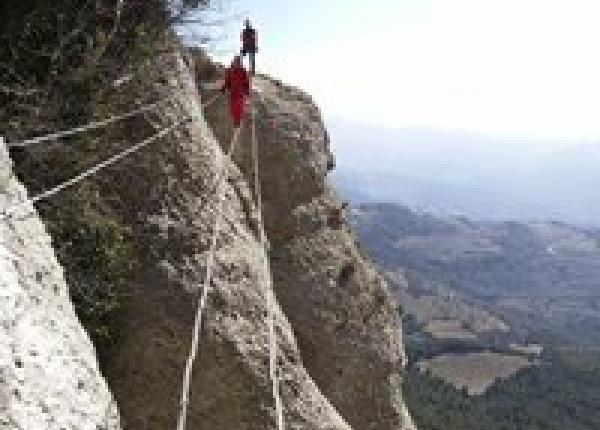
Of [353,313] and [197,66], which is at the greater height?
[197,66]

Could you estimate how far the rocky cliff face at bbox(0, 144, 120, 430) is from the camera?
23.2 ft

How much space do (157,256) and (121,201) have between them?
1.08 m

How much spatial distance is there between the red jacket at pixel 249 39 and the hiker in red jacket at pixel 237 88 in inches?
140

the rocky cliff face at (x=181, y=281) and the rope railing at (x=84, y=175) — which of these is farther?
the rocky cliff face at (x=181, y=281)

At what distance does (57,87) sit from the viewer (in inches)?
604

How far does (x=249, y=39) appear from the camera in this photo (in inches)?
1150

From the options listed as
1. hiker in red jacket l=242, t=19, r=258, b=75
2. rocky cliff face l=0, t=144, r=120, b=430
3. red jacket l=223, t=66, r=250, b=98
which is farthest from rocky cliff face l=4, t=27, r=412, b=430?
hiker in red jacket l=242, t=19, r=258, b=75

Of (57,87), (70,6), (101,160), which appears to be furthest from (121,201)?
(70,6)

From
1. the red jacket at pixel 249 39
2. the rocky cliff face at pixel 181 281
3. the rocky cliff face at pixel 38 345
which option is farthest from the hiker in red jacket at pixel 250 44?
the rocky cliff face at pixel 38 345

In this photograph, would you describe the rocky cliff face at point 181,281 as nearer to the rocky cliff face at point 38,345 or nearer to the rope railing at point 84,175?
the rope railing at point 84,175

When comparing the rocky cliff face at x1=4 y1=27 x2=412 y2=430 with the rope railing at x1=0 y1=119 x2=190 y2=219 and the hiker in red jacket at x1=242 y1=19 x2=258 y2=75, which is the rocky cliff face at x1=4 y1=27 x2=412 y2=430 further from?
the hiker in red jacket at x1=242 y1=19 x2=258 y2=75

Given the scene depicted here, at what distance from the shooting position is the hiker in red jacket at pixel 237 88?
24.9 metres

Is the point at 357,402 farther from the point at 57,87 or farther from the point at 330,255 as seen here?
the point at 57,87

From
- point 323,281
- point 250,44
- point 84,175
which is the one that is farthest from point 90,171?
point 250,44
